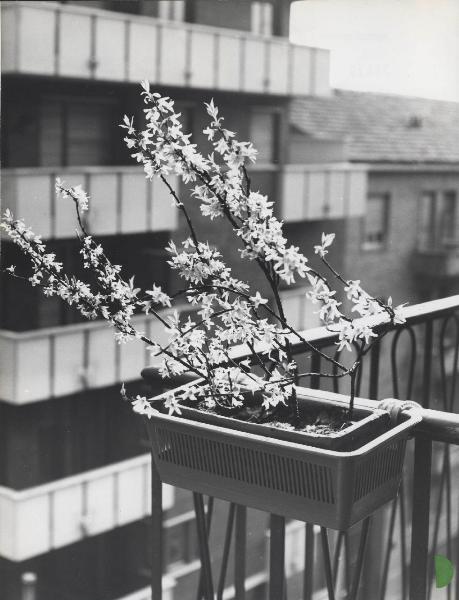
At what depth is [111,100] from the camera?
398 cm

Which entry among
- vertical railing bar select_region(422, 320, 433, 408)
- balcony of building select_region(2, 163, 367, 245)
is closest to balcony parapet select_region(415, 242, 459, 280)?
balcony of building select_region(2, 163, 367, 245)

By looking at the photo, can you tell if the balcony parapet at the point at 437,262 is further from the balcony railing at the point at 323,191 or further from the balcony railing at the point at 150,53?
the balcony railing at the point at 150,53

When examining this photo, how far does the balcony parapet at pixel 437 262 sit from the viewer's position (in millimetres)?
5344

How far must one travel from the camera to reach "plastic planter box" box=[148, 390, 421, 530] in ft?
3.35

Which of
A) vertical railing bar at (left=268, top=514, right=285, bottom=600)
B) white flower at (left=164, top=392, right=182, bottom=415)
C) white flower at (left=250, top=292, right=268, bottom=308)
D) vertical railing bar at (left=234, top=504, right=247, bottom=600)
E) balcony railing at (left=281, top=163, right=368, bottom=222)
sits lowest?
vertical railing bar at (left=234, top=504, right=247, bottom=600)

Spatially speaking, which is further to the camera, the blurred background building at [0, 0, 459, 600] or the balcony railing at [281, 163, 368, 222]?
the balcony railing at [281, 163, 368, 222]

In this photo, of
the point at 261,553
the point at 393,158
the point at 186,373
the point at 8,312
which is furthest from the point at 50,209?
the point at 261,553

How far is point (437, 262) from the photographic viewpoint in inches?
217

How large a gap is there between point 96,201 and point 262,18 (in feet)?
4.33

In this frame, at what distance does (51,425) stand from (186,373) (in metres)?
4.12

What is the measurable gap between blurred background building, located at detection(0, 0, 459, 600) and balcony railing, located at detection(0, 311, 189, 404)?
0.05 ft

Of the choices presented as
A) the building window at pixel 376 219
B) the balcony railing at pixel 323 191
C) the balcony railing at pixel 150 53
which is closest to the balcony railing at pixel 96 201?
the balcony railing at pixel 150 53

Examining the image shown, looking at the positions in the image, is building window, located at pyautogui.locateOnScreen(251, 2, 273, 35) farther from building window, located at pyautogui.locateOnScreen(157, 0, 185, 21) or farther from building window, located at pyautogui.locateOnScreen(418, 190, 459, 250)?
building window, located at pyautogui.locateOnScreen(418, 190, 459, 250)

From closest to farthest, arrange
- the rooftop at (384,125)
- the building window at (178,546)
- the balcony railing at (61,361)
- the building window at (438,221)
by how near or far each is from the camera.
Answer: the balcony railing at (61,361) < the rooftop at (384,125) < the building window at (438,221) < the building window at (178,546)
